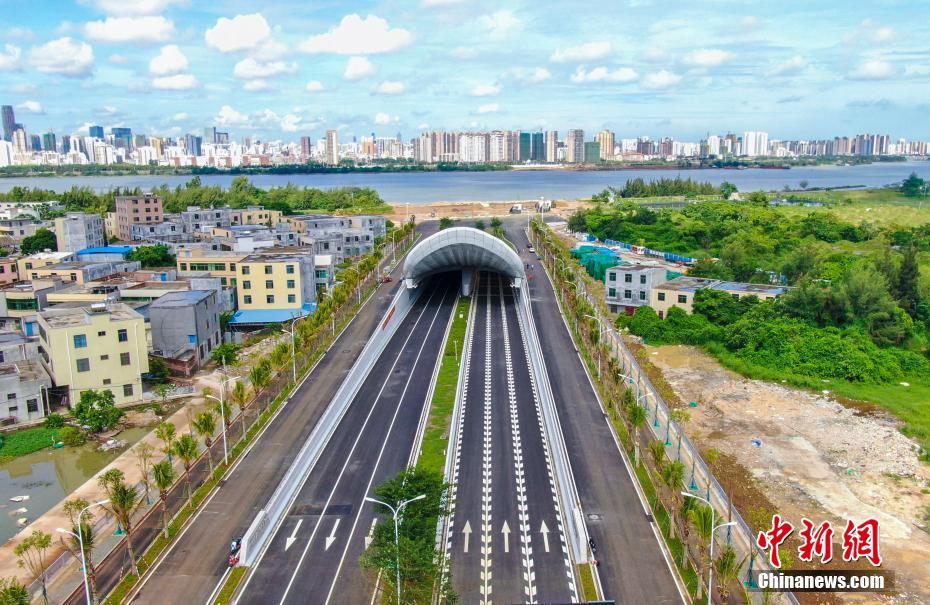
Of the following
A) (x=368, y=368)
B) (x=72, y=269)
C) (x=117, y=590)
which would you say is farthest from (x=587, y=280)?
(x=117, y=590)

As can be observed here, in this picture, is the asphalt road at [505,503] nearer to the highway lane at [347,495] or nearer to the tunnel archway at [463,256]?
the highway lane at [347,495]

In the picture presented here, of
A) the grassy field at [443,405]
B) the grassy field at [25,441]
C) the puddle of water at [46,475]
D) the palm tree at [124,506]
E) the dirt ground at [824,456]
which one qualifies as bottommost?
the puddle of water at [46,475]

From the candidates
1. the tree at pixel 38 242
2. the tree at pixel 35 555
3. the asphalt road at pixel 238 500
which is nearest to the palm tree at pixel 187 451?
the asphalt road at pixel 238 500

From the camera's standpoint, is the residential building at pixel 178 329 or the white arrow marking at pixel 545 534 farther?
the residential building at pixel 178 329

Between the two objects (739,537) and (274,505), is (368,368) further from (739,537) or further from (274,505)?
(739,537)

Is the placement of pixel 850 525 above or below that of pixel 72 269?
below

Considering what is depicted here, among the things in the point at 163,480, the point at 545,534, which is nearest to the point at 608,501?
the point at 545,534
